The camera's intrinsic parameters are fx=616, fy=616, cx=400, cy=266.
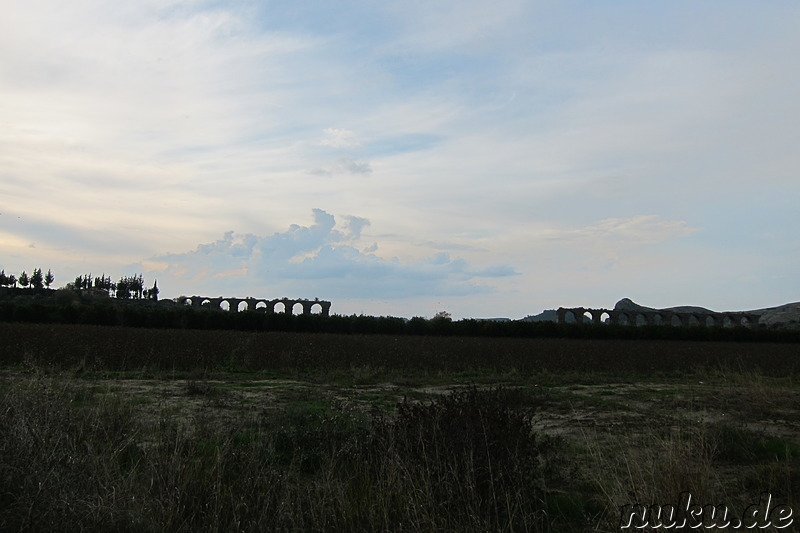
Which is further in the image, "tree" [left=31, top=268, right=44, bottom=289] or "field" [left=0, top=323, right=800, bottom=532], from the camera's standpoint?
"tree" [left=31, top=268, right=44, bottom=289]

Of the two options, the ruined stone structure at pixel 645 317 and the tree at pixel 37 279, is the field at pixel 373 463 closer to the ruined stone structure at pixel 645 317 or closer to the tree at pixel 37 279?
the ruined stone structure at pixel 645 317

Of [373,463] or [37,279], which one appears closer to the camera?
[373,463]

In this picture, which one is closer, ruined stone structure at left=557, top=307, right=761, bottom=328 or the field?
the field

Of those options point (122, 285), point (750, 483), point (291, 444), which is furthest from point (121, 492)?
point (122, 285)

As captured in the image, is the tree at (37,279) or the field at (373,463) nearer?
the field at (373,463)

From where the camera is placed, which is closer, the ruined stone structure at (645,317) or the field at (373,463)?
the field at (373,463)

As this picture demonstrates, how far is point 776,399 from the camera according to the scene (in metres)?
12.1

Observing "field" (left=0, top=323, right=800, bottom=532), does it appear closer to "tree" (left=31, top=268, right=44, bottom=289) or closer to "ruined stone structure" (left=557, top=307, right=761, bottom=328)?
"ruined stone structure" (left=557, top=307, right=761, bottom=328)

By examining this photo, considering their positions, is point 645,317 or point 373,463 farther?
point 645,317

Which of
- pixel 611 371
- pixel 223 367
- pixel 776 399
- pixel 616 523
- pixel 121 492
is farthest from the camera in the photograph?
pixel 611 371

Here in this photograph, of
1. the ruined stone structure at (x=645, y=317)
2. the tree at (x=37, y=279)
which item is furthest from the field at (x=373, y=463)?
the tree at (x=37, y=279)

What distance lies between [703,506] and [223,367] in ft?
53.7

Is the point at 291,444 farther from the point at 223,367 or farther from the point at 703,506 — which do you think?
the point at 223,367

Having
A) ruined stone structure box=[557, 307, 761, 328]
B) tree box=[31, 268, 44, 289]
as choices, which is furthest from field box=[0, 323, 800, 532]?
tree box=[31, 268, 44, 289]
